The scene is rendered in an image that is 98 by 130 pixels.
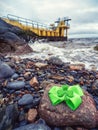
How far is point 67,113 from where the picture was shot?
2.62 metres

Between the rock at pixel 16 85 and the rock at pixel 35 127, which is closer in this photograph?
the rock at pixel 35 127

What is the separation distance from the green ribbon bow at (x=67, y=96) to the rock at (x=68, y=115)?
0.06 meters

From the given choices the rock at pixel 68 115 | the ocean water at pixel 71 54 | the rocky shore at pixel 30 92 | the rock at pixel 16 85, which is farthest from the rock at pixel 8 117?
the ocean water at pixel 71 54

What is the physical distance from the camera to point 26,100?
3006 millimetres

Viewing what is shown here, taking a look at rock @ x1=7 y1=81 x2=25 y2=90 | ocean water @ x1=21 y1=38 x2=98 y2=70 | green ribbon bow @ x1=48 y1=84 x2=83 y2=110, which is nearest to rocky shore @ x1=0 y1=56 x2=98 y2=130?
rock @ x1=7 y1=81 x2=25 y2=90

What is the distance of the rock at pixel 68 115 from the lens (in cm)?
258

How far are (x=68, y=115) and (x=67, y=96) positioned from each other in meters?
0.32

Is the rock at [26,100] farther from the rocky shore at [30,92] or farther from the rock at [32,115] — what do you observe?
the rock at [32,115]

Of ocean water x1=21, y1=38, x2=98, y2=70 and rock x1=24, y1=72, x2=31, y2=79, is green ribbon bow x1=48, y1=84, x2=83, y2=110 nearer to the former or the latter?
rock x1=24, y1=72, x2=31, y2=79

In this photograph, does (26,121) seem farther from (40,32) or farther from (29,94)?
(40,32)

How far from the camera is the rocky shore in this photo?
2.58m

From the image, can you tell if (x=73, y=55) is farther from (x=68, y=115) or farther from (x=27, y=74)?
(x=68, y=115)

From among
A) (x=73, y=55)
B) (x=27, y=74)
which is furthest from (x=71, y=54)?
(x=27, y=74)

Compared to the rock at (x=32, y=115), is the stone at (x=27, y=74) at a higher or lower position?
higher
